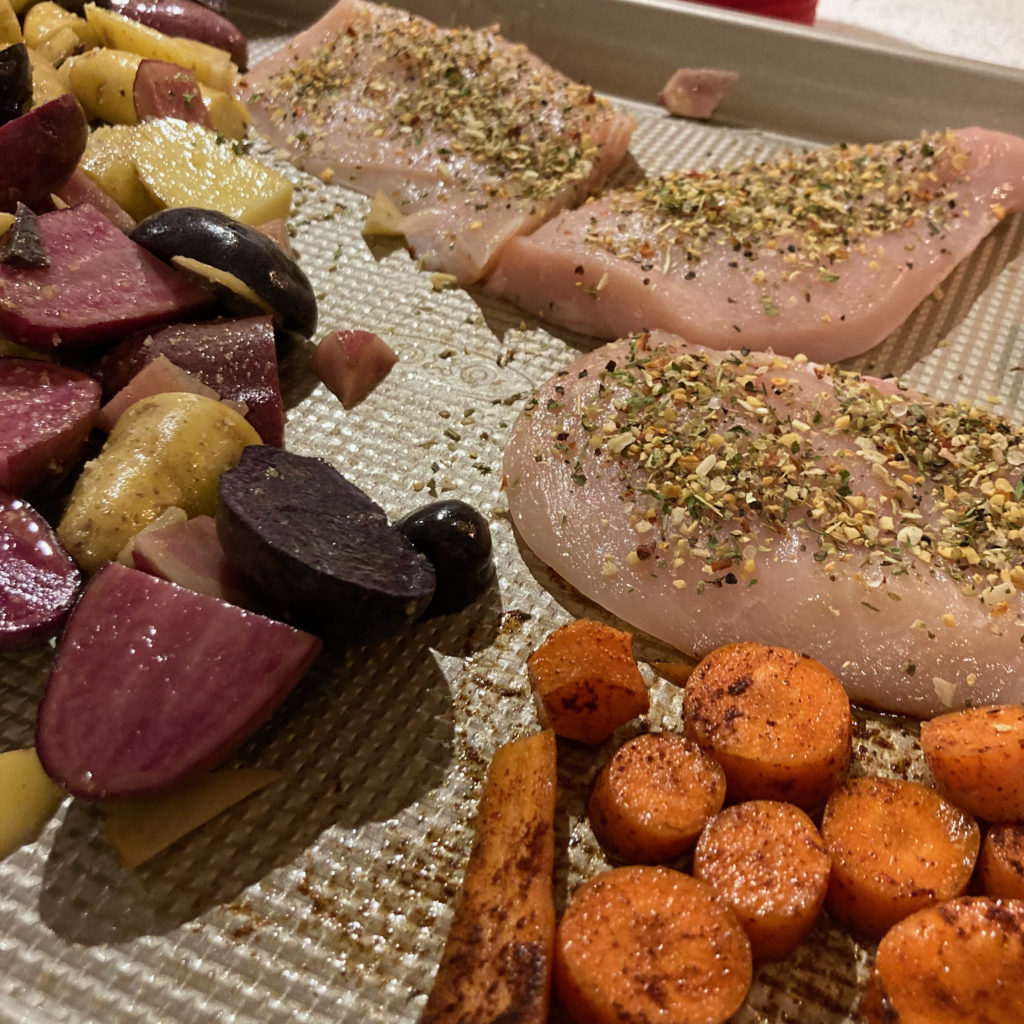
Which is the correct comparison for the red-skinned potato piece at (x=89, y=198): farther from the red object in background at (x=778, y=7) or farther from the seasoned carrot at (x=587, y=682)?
the red object in background at (x=778, y=7)

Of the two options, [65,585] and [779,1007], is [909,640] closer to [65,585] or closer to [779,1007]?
[779,1007]

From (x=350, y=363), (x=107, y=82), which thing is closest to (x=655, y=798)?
(x=350, y=363)

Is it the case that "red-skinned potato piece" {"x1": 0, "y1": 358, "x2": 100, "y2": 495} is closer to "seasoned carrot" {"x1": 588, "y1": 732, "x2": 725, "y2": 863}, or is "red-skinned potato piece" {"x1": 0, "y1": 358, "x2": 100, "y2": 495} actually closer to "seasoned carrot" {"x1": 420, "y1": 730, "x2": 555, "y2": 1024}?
"seasoned carrot" {"x1": 420, "y1": 730, "x2": 555, "y2": 1024}

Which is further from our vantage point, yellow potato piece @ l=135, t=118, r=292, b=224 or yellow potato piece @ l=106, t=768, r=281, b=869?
yellow potato piece @ l=135, t=118, r=292, b=224

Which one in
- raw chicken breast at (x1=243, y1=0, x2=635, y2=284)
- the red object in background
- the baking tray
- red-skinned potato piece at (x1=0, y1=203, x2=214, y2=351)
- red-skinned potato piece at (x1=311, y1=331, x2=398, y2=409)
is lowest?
the baking tray

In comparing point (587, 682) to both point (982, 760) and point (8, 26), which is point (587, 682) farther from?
point (8, 26)

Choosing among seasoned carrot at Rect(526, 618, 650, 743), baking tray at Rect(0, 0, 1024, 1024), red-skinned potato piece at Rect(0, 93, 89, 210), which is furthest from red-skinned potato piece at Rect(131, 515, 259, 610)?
red-skinned potato piece at Rect(0, 93, 89, 210)

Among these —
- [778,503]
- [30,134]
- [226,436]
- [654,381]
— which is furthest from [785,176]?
[30,134]
